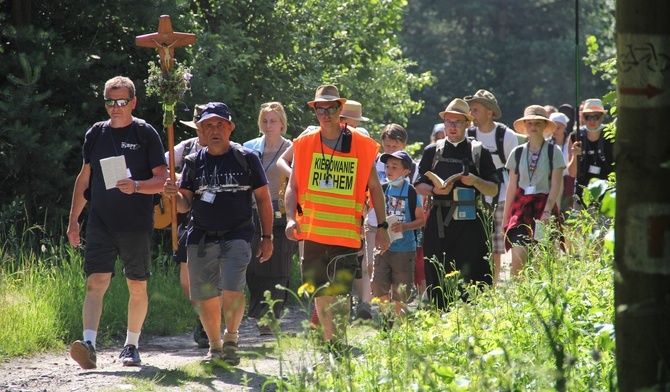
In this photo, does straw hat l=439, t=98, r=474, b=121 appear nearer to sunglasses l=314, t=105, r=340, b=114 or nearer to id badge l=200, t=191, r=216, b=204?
sunglasses l=314, t=105, r=340, b=114

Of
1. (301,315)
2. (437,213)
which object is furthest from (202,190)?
(301,315)

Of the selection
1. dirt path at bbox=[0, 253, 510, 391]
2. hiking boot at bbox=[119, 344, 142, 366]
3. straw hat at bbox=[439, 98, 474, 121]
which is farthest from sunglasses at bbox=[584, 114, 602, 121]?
hiking boot at bbox=[119, 344, 142, 366]

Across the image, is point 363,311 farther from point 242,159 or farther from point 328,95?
point 328,95

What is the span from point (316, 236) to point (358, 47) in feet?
34.4

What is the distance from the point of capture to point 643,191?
3.62 metres

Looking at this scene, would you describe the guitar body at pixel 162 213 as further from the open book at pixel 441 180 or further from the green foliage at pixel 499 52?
the green foliage at pixel 499 52

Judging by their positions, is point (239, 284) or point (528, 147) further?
point (528, 147)

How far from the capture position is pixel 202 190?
802 cm

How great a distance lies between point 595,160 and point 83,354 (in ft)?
21.6

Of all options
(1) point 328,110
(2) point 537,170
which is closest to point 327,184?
(1) point 328,110

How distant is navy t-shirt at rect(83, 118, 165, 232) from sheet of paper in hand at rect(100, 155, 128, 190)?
0.32 ft

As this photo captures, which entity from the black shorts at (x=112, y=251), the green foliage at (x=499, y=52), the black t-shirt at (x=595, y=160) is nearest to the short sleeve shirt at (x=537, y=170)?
the black t-shirt at (x=595, y=160)

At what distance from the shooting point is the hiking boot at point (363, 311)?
9.39 metres

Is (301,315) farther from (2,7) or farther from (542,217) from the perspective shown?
(2,7)
